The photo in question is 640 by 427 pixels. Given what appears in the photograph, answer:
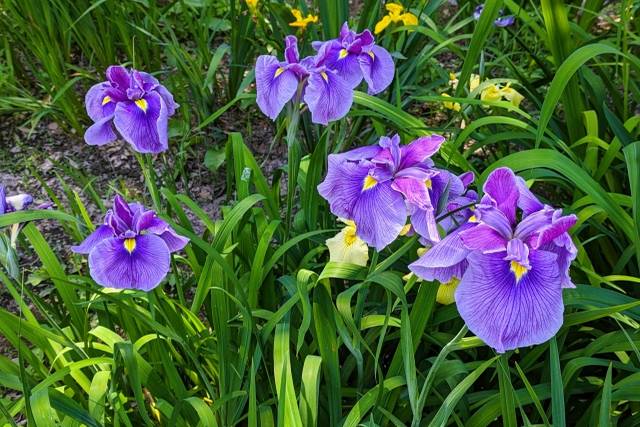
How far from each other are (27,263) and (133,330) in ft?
3.42

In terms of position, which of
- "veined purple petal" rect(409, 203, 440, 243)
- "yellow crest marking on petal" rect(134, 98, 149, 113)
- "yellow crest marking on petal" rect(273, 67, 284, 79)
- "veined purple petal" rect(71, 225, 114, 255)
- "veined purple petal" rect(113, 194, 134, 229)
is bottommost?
"veined purple petal" rect(71, 225, 114, 255)

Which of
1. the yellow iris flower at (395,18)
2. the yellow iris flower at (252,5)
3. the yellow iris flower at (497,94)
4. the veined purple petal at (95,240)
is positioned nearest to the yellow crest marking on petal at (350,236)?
the veined purple petal at (95,240)

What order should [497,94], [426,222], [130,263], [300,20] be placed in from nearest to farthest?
[426,222] → [130,263] → [497,94] → [300,20]

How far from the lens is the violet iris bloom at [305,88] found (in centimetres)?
146

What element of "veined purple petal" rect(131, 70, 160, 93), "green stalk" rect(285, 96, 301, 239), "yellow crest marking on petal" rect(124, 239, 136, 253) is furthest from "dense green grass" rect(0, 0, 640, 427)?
"veined purple petal" rect(131, 70, 160, 93)

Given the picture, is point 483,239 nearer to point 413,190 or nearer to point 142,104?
point 413,190

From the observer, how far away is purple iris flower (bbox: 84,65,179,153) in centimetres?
145

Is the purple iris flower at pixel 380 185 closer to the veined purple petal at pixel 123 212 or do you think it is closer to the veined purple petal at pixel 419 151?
the veined purple petal at pixel 419 151

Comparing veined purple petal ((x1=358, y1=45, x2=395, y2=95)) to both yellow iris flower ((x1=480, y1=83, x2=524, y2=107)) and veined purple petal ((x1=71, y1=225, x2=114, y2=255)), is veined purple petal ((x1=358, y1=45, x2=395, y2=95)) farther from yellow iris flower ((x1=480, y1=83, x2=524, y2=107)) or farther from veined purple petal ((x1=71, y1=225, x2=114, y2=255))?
veined purple petal ((x1=71, y1=225, x2=114, y2=255))

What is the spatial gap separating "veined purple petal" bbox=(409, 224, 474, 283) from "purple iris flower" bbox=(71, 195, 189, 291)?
1.77 ft

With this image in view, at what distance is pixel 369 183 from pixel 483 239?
0.26 metres

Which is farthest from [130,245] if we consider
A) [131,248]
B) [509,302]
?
[509,302]

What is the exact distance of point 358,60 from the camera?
1596mm

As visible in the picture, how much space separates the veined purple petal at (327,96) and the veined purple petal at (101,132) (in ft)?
1.52
